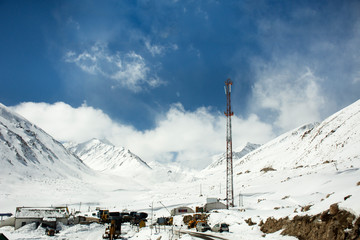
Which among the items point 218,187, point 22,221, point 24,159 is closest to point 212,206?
point 22,221

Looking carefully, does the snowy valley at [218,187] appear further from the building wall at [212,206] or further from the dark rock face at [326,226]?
the building wall at [212,206]

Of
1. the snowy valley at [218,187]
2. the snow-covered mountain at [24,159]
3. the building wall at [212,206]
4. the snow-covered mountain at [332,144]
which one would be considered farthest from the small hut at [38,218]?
the snow-covered mountain at [332,144]

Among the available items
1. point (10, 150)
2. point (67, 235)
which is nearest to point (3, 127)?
point (10, 150)

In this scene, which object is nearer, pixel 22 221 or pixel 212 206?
pixel 22 221

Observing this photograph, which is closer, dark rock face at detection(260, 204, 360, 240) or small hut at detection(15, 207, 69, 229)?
dark rock face at detection(260, 204, 360, 240)

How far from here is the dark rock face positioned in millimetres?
16047

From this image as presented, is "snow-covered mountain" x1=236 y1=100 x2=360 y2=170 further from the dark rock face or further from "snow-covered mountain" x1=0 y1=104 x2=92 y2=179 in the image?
"snow-covered mountain" x1=0 y1=104 x2=92 y2=179

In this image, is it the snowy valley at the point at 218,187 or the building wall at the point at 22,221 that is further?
the building wall at the point at 22,221

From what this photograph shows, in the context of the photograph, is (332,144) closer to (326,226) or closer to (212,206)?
(212,206)

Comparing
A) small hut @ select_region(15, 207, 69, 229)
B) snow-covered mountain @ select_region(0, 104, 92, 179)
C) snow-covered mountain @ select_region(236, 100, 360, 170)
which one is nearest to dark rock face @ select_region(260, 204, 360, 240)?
small hut @ select_region(15, 207, 69, 229)

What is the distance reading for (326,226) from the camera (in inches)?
706

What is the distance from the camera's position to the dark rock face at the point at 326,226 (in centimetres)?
1605

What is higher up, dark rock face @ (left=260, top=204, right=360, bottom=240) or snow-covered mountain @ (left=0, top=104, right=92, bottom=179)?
snow-covered mountain @ (left=0, top=104, right=92, bottom=179)

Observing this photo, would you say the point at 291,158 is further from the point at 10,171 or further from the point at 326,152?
the point at 10,171
